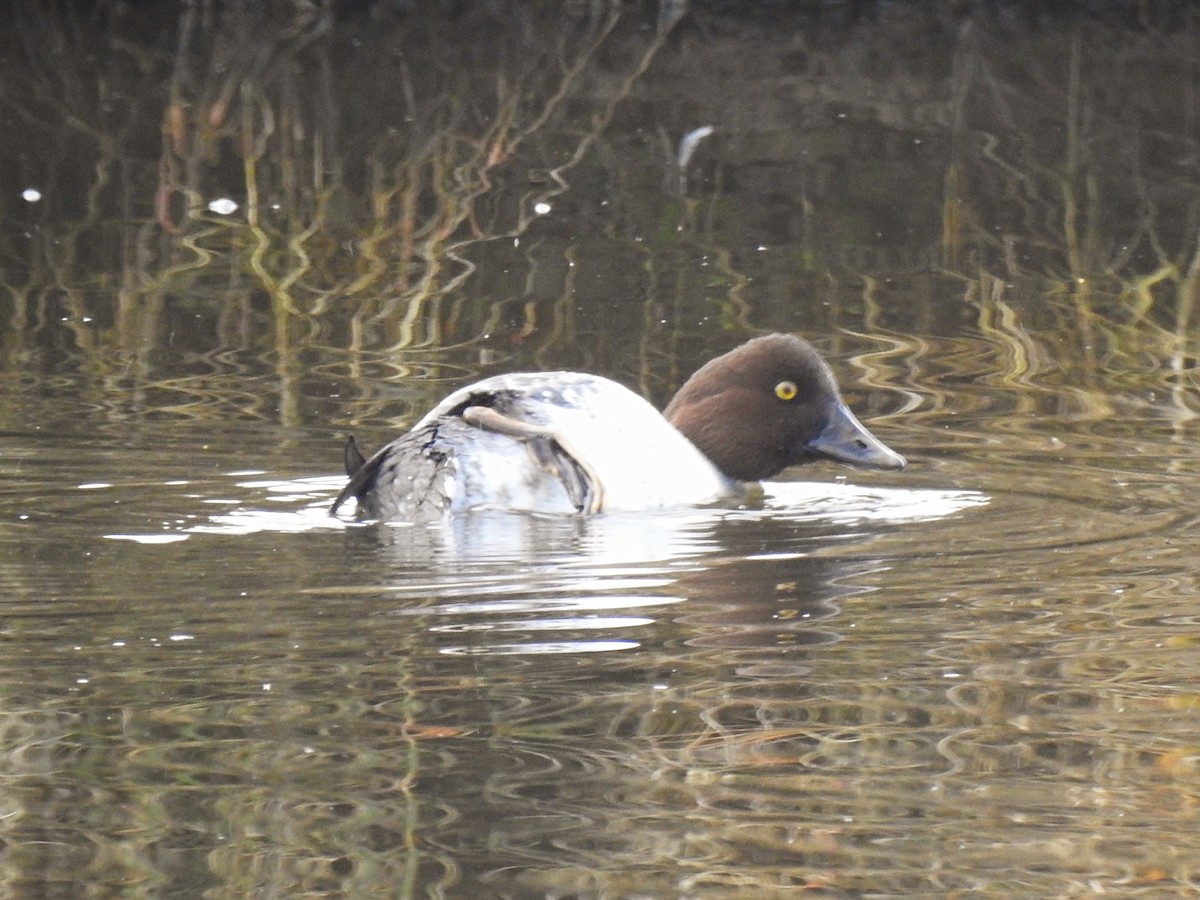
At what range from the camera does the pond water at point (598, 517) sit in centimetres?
393

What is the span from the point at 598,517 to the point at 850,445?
3.36ft

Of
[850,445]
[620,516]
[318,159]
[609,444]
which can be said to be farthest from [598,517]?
[318,159]

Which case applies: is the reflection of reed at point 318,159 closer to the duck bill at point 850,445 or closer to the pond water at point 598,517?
the pond water at point 598,517

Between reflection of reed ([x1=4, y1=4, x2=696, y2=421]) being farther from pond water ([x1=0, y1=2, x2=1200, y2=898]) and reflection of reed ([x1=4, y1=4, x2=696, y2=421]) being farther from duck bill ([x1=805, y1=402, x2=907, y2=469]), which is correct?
duck bill ([x1=805, y1=402, x2=907, y2=469])

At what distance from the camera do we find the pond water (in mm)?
3932

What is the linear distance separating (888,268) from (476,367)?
9.13ft

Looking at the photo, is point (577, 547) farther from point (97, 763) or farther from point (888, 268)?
point (888, 268)

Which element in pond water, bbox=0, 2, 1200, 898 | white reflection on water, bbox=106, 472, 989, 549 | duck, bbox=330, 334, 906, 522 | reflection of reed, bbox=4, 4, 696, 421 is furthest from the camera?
reflection of reed, bbox=4, 4, 696, 421

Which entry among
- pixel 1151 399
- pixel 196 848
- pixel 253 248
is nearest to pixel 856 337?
pixel 1151 399

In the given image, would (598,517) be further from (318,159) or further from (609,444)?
(318,159)

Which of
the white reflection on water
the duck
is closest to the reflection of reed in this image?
the white reflection on water

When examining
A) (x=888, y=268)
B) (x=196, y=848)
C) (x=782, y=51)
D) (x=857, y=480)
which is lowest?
(x=196, y=848)

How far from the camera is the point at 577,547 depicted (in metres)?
6.14

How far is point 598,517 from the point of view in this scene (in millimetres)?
6590
